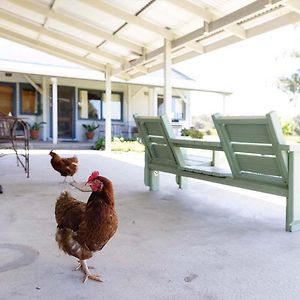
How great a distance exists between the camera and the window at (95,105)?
47.9 feet

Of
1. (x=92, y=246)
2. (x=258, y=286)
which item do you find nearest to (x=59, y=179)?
(x=92, y=246)

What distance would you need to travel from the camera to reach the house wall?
13469mm

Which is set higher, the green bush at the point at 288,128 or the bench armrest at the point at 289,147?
the green bush at the point at 288,128

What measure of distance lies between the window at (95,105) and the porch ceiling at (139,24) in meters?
3.57

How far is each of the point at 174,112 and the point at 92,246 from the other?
15248 mm

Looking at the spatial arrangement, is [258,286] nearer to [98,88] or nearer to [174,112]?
[98,88]

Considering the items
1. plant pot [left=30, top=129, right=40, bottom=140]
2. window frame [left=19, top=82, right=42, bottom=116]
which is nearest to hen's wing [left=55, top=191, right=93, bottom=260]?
plant pot [left=30, top=129, right=40, bottom=140]

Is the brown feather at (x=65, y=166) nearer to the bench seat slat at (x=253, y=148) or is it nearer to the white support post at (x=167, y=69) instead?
the bench seat slat at (x=253, y=148)

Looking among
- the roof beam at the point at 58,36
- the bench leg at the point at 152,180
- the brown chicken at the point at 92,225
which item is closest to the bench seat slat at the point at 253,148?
the brown chicken at the point at 92,225

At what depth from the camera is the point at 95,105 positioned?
14.9 m

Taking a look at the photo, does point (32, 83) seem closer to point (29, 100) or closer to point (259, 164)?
point (29, 100)

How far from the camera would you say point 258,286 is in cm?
189

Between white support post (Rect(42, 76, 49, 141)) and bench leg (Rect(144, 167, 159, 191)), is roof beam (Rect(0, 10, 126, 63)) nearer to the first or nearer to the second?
white support post (Rect(42, 76, 49, 141))

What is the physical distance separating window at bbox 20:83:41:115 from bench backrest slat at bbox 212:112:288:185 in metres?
11.8
